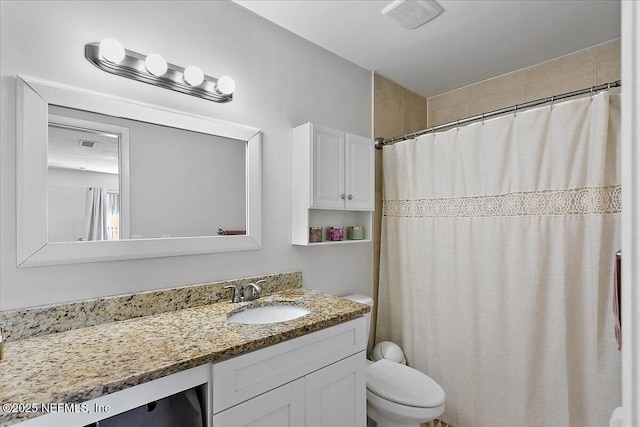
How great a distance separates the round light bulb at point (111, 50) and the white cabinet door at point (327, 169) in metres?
0.97

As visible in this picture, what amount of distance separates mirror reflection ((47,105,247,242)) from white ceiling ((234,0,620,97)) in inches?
33.4

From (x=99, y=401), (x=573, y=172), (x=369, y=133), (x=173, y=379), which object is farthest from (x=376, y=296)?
(x=99, y=401)

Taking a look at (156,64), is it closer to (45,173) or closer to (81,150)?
(81,150)

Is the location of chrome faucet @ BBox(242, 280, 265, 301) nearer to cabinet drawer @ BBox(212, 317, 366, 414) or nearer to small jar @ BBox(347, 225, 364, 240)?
cabinet drawer @ BBox(212, 317, 366, 414)

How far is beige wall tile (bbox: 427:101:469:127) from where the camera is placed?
2.71m

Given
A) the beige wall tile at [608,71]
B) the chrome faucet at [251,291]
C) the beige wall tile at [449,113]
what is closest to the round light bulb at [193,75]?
the chrome faucet at [251,291]

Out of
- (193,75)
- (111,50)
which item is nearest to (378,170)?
(193,75)

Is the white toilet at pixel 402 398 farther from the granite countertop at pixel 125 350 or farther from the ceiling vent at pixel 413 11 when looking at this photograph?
the ceiling vent at pixel 413 11

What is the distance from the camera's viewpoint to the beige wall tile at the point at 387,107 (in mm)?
2498

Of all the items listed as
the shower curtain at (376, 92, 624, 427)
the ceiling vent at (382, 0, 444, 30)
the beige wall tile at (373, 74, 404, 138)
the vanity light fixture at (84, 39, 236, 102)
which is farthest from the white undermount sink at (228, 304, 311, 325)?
the ceiling vent at (382, 0, 444, 30)

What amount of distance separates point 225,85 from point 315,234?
0.96 m

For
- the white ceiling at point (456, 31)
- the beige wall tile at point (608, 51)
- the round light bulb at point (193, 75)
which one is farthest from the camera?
the beige wall tile at point (608, 51)

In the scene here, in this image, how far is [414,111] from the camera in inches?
112

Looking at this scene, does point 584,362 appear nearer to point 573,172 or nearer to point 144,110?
point 573,172
